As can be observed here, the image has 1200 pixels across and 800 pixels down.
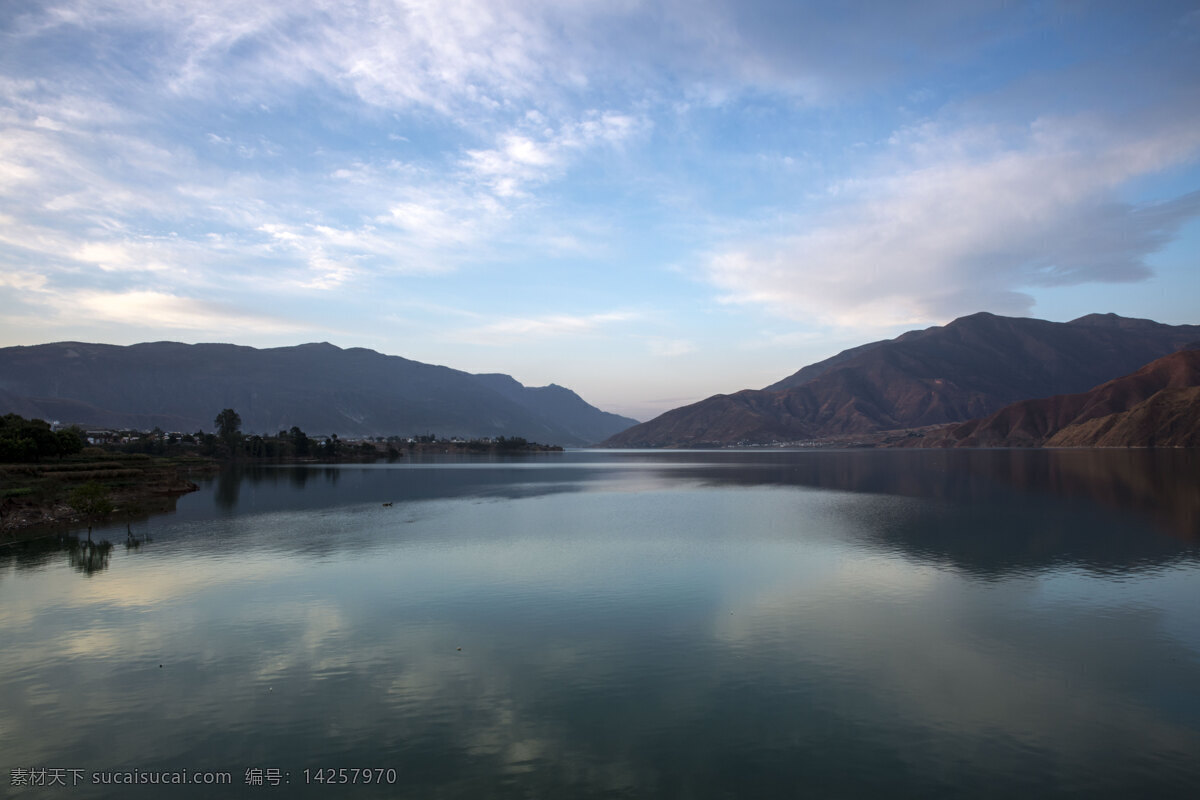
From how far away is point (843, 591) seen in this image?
1441 inches

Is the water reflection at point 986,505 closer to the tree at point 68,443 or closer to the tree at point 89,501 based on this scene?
the tree at point 89,501

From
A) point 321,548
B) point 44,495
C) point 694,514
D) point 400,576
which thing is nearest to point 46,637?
point 400,576

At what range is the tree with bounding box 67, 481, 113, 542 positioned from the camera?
227 feet

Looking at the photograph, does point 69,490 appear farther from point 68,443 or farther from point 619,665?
point 619,665

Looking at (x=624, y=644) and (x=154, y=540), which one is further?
(x=154, y=540)

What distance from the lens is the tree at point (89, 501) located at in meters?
69.3

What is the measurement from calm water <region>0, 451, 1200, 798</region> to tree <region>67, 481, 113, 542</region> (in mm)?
19046

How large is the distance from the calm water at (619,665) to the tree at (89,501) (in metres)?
19.0

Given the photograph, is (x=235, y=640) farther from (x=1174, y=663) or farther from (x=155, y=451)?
(x=155, y=451)

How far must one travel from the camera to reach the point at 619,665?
24750mm

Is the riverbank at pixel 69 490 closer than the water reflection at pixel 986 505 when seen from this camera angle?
No

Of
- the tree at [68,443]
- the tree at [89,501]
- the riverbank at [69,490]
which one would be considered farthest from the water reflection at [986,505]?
the tree at [68,443]

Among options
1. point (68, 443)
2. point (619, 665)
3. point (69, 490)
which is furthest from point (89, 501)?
point (619, 665)

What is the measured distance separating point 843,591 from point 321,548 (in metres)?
41.6
